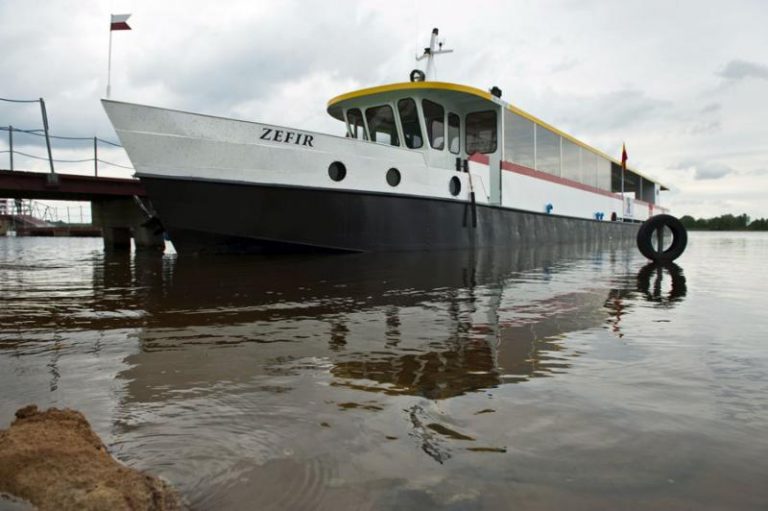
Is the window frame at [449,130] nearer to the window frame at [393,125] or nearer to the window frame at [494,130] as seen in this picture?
the window frame at [494,130]

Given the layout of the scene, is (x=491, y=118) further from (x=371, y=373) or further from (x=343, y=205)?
(x=371, y=373)

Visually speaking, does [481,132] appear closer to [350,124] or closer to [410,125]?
[410,125]

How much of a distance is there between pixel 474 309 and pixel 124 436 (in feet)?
10.2

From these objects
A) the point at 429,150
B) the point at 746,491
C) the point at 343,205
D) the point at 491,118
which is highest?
the point at 491,118

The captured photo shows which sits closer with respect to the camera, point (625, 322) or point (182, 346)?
point (182, 346)

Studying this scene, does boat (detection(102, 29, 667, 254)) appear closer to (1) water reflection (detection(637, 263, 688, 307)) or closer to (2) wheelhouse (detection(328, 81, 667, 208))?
(2) wheelhouse (detection(328, 81, 667, 208))

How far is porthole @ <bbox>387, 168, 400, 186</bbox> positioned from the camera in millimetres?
10859

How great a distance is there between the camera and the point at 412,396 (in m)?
2.08

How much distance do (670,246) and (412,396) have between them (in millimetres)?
10542

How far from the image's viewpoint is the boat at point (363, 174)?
29.1 feet

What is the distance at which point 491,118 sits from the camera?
1327 cm

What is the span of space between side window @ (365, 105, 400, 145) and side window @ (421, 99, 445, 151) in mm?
803

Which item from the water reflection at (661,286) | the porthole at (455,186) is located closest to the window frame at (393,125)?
the porthole at (455,186)

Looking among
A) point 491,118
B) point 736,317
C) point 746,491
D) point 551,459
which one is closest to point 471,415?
point 551,459
